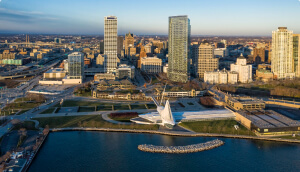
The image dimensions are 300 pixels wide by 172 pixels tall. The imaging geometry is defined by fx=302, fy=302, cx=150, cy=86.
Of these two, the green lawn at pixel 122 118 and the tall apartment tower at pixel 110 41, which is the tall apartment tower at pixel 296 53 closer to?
the tall apartment tower at pixel 110 41

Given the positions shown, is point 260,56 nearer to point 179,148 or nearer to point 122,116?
point 122,116

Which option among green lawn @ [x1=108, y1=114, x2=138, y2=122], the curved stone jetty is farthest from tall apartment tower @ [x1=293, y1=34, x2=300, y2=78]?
the curved stone jetty

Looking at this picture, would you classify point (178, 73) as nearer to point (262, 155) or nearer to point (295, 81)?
point (295, 81)

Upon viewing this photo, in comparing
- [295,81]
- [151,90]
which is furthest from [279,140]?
[295,81]

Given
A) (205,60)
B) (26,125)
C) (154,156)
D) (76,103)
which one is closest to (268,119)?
(154,156)

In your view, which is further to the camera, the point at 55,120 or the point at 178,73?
the point at 178,73
